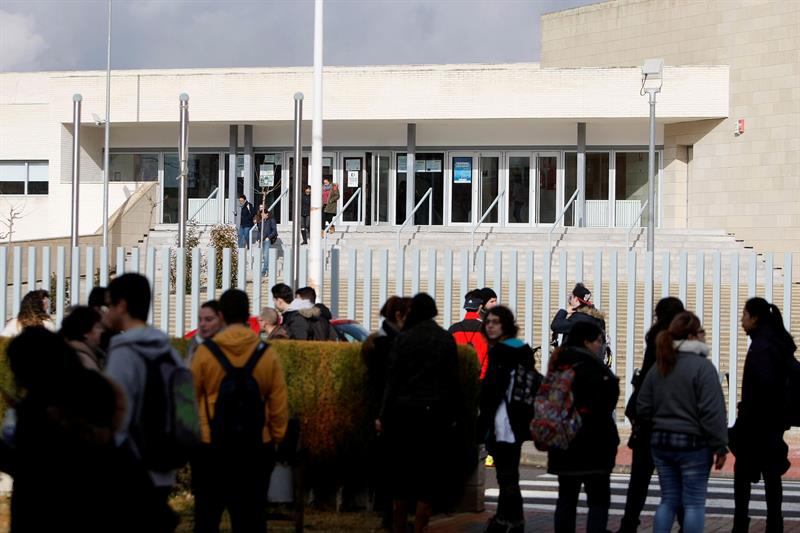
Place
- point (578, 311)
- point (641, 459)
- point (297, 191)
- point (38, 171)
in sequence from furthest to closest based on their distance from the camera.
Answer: point (38, 171) < point (297, 191) < point (578, 311) < point (641, 459)

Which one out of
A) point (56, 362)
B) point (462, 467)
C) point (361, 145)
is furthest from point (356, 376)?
point (361, 145)

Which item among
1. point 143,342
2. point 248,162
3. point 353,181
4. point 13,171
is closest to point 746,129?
point 353,181

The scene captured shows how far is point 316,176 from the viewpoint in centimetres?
1781

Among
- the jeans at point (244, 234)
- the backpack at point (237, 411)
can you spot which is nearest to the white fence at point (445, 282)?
the backpack at point (237, 411)

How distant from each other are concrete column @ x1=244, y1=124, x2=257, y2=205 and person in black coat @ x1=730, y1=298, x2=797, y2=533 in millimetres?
27721

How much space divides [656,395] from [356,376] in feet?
8.22

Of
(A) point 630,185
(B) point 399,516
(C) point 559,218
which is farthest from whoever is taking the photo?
(A) point 630,185

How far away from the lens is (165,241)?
32.5m

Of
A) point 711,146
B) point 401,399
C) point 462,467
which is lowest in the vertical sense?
point 462,467

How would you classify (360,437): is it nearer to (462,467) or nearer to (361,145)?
(462,467)

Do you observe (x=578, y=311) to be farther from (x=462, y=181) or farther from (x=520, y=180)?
(x=462, y=181)

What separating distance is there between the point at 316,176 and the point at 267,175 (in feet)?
61.8

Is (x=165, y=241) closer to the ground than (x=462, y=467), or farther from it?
farther from it

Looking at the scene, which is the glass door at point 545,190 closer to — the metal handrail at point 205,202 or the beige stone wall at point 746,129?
the beige stone wall at point 746,129
